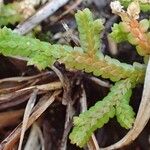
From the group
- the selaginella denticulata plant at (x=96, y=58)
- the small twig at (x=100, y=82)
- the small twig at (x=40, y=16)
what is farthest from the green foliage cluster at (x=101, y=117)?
the small twig at (x=40, y=16)

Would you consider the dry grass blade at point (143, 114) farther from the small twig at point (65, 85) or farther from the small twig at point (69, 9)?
the small twig at point (69, 9)

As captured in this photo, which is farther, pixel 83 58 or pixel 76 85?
pixel 76 85

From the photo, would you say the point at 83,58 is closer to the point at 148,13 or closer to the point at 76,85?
the point at 76,85

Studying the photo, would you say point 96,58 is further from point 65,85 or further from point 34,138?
point 34,138

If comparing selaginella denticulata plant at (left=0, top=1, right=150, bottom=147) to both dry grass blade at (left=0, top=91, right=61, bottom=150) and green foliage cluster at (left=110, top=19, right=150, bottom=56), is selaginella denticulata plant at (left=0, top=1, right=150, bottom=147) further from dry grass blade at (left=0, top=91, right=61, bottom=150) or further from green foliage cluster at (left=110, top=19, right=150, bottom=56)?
dry grass blade at (left=0, top=91, right=61, bottom=150)

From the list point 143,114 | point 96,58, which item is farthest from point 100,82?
point 143,114

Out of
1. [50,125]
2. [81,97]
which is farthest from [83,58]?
[50,125]

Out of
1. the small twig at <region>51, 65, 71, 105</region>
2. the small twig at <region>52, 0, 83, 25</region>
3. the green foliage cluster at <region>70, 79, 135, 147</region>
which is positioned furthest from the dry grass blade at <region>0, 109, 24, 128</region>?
the small twig at <region>52, 0, 83, 25</region>
